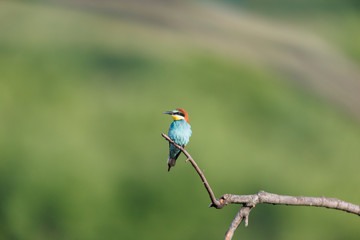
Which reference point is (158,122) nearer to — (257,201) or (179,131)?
(179,131)

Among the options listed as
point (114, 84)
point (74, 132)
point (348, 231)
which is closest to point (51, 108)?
point (74, 132)

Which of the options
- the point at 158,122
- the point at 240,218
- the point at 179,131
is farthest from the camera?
the point at 158,122

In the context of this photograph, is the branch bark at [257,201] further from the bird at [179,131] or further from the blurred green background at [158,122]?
the blurred green background at [158,122]

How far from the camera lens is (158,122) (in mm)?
4824

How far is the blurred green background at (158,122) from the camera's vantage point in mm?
4238

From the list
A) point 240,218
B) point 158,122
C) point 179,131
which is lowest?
point 240,218

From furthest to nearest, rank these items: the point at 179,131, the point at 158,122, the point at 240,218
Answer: the point at 158,122, the point at 179,131, the point at 240,218

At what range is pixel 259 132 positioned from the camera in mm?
5113

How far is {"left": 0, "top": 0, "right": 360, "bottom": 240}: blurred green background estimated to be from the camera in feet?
13.9

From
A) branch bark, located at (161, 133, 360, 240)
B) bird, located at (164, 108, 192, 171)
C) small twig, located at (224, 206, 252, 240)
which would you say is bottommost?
small twig, located at (224, 206, 252, 240)

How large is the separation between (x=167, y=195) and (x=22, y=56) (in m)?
2.76

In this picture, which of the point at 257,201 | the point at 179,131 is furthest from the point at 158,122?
the point at 257,201

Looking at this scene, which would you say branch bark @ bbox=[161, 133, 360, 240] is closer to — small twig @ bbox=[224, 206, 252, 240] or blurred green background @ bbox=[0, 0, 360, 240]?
small twig @ bbox=[224, 206, 252, 240]

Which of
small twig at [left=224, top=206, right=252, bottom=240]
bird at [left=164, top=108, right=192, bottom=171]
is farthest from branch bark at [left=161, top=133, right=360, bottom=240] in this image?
bird at [left=164, top=108, right=192, bottom=171]
